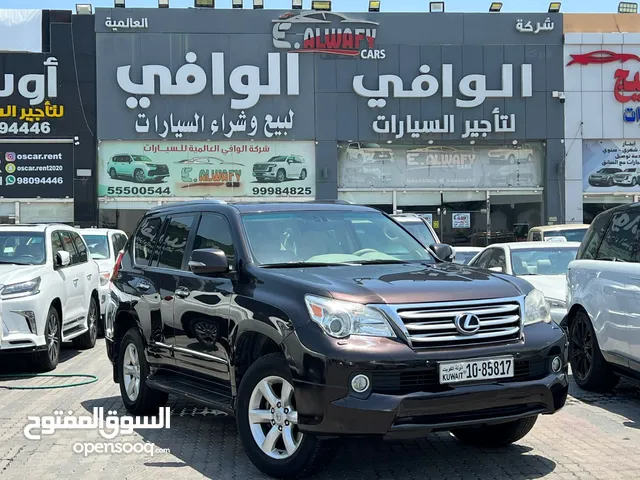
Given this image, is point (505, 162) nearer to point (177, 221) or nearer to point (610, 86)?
point (610, 86)

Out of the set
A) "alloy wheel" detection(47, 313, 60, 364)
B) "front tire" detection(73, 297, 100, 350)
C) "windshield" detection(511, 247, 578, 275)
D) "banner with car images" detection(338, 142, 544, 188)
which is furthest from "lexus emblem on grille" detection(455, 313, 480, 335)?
"banner with car images" detection(338, 142, 544, 188)

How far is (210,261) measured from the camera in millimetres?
5625

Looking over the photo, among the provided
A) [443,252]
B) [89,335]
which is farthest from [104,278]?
[443,252]

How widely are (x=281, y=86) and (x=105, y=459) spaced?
68.9 ft

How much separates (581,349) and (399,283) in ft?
12.4

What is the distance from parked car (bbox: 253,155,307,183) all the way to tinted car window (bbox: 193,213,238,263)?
19549 mm

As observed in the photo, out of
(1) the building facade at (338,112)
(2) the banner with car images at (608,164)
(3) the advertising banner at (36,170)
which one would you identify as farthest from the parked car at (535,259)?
(3) the advertising banner at (36,170)

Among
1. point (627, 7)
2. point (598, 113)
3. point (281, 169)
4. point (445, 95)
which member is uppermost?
point (627, 7)

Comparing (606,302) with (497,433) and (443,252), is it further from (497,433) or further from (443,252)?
(497,433)

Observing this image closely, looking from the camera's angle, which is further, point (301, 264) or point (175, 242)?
point (175, 242)

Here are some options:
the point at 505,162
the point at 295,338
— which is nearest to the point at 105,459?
the point at 295,338

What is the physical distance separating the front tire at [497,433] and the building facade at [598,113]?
21836 mm

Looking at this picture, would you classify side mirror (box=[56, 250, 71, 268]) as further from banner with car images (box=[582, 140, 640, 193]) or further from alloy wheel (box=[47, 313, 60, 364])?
banner with car images (box=[582, 140, 640, 193])

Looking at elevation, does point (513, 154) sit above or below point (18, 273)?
above
